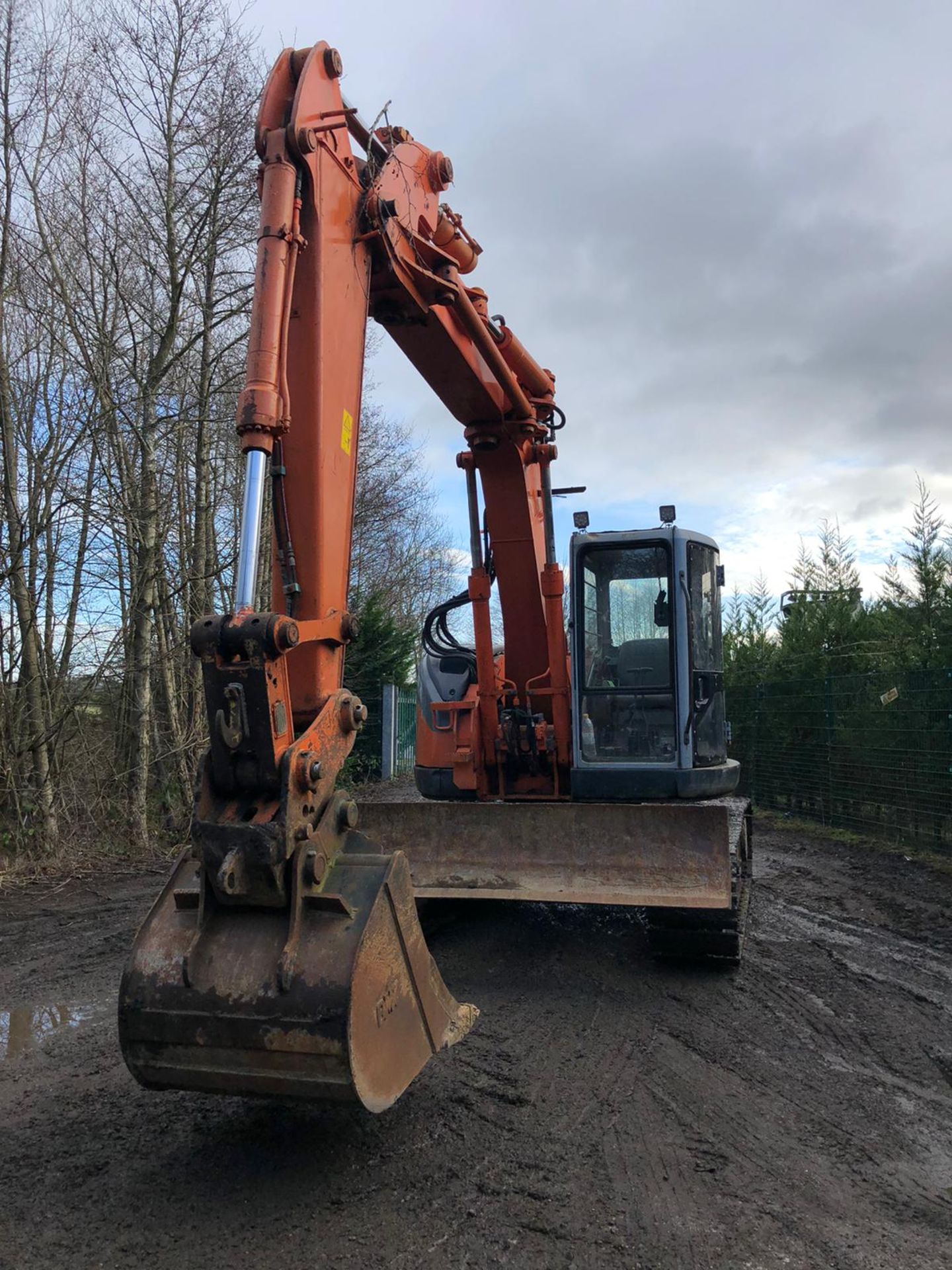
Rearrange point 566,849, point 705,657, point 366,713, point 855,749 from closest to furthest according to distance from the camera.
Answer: point 366,713
point 566,849
point 705,657
point 855,749

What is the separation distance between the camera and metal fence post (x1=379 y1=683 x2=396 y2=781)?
16.4 m

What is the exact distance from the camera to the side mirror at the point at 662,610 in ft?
19.5

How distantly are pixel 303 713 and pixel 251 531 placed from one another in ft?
2.21

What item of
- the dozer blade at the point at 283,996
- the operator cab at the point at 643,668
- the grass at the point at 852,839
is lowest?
the grass at the point at 852,839

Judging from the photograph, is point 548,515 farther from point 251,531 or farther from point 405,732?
point 405,732

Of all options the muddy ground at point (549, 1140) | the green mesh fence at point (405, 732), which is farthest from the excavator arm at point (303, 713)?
the green mesh fence at point (405, 732)

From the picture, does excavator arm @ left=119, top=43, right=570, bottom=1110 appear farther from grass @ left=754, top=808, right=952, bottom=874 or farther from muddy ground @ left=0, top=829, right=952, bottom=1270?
grass @ left=754, top=808, right=952, bottom=874

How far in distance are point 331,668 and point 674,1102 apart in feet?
6.90

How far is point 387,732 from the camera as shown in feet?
54.0

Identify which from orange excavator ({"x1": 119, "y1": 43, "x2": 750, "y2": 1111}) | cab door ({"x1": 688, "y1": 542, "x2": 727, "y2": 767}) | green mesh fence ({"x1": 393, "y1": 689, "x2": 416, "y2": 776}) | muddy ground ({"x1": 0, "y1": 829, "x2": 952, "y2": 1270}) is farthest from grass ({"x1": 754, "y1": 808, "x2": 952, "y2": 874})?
green mesh fence ({"x1": 393, "y1": 689, "x2": 416, "y2": 776})

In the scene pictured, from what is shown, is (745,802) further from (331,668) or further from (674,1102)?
(331,668)

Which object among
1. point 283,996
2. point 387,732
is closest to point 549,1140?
point 283,996

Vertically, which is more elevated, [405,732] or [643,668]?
[643,668]

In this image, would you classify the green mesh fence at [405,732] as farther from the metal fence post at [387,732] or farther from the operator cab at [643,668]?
the operator cab at [643,668]
